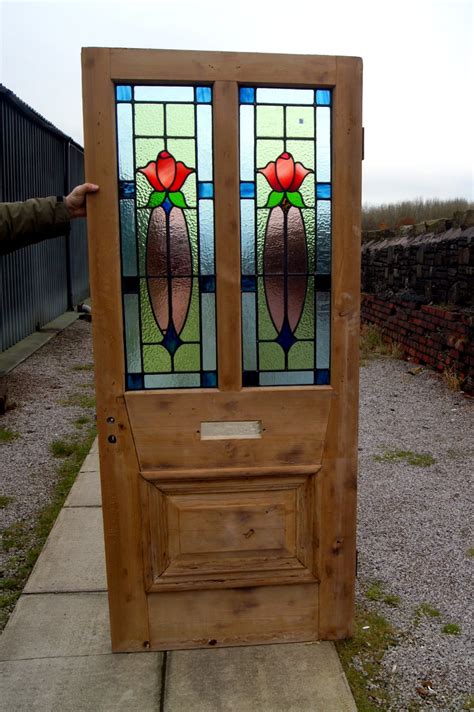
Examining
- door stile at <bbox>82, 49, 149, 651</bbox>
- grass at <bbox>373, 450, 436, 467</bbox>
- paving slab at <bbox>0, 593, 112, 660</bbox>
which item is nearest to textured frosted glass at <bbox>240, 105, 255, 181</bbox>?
door stile at <bbox>82, 49, 149, 651</bbox>

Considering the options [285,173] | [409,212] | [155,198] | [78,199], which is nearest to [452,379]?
[285,173]

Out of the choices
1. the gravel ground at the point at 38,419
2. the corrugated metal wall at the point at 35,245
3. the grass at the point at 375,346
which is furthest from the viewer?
the grass at the point at 375,346

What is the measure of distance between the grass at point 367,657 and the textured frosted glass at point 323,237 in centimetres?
160

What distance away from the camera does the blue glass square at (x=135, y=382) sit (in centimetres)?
245

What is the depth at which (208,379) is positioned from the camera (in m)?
2.47

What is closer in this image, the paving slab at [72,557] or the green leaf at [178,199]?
the green leaf at [178,199]

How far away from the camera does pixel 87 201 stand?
2.29 m

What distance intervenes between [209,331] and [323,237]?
0.57 m

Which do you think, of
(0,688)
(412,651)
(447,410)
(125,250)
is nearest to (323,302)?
(125,250)

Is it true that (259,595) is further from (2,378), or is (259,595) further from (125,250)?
(2,378)

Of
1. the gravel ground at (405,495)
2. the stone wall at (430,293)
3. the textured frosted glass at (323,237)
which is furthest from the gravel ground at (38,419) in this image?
the stone wall at (430,293)

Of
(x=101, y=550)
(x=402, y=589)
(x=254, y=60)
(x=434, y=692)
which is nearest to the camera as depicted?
(x=254, y=60)

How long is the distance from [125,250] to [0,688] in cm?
174

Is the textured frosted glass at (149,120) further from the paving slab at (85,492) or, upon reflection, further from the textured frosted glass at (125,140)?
the paving slab at (85,492)
